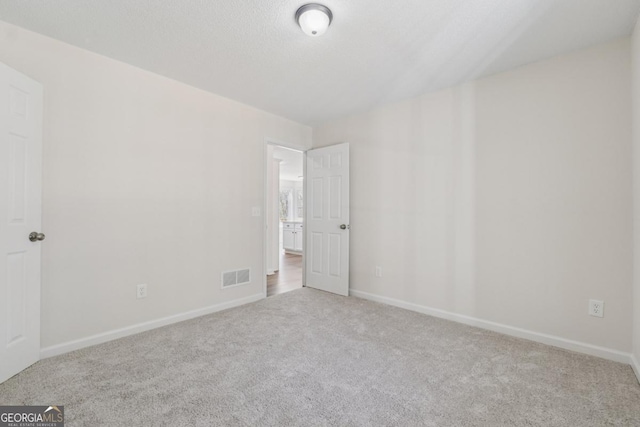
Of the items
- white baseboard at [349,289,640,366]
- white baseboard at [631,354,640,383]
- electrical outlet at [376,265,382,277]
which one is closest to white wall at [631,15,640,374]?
white baseboard at [631,354,640,383]

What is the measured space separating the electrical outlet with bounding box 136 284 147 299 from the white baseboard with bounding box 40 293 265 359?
0.26 metres

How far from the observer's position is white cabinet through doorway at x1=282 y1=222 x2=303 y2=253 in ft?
28.4

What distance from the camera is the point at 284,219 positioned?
10227 millimetres

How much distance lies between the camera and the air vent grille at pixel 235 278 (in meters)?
3.48

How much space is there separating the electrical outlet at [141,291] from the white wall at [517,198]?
8.38 feet

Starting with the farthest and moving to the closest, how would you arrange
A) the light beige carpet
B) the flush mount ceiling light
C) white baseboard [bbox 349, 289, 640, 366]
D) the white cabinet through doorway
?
the white cabinet through doorway, white baseboard [bbox 349, 289, 640, 366], the flush mount ceiling light, the light beige carpet

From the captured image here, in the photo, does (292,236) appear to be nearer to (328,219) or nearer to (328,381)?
(328,219)

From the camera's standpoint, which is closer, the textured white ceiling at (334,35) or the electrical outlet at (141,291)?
the textured white ceiling at (334,35)

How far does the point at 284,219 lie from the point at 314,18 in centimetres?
849

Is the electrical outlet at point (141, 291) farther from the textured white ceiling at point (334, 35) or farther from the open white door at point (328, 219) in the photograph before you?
the open white door at point (328, 219)

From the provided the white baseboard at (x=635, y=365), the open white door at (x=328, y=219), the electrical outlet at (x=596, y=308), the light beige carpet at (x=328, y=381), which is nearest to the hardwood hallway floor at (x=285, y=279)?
the open white door at (x=328, y=219)

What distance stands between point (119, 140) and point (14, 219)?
0.99m

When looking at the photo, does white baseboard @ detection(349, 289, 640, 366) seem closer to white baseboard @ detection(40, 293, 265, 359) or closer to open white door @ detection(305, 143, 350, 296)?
open white door @ detection(305, 143, 350, 296)

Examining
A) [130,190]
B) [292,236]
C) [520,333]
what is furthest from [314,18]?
[292,236]
